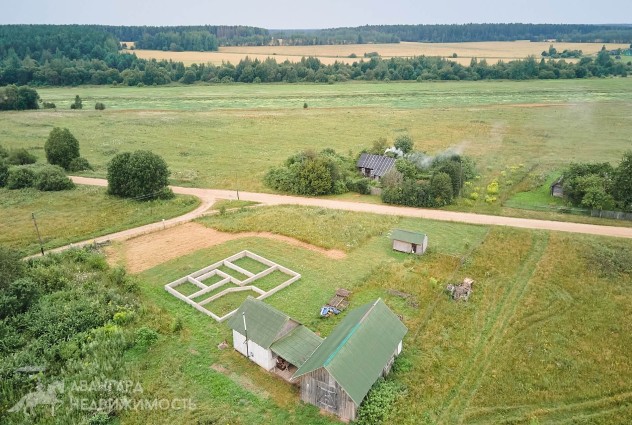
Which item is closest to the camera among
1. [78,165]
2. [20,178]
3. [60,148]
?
[20,178]

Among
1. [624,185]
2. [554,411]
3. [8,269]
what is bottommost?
[554,411]

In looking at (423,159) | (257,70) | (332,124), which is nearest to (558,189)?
(423,159)

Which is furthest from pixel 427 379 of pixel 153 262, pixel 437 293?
pixel 153 262

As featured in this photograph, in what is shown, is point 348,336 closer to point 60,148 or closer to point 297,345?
point 297,345

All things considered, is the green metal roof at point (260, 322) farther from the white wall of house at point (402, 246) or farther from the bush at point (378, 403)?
the white wall of house at point (402, 246)

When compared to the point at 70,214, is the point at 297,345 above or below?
below

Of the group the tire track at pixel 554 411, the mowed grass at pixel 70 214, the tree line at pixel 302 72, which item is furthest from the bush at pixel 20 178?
the tree line at pixel 302 72
